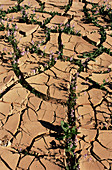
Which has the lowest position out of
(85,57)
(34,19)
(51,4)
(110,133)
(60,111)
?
(110,133)

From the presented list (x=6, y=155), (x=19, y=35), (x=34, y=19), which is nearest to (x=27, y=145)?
(x=6, y=155)

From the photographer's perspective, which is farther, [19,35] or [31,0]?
[31,0]

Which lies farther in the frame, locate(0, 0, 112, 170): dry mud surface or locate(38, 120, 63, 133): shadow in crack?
locate(38, 120, 63, 133): shadow in crack

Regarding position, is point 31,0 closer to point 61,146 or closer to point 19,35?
point 19,35

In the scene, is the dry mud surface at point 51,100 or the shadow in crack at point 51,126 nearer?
the dry mud surface at point 51,100

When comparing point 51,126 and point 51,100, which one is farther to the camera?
point 51,100

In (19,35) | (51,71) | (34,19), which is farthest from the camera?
(34,19)

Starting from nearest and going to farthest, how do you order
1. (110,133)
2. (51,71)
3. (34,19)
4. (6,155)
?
1. (6,155)
2. (110,133)
3. (51,71)
4. (34,19)

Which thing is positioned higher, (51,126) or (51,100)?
(51,100)
